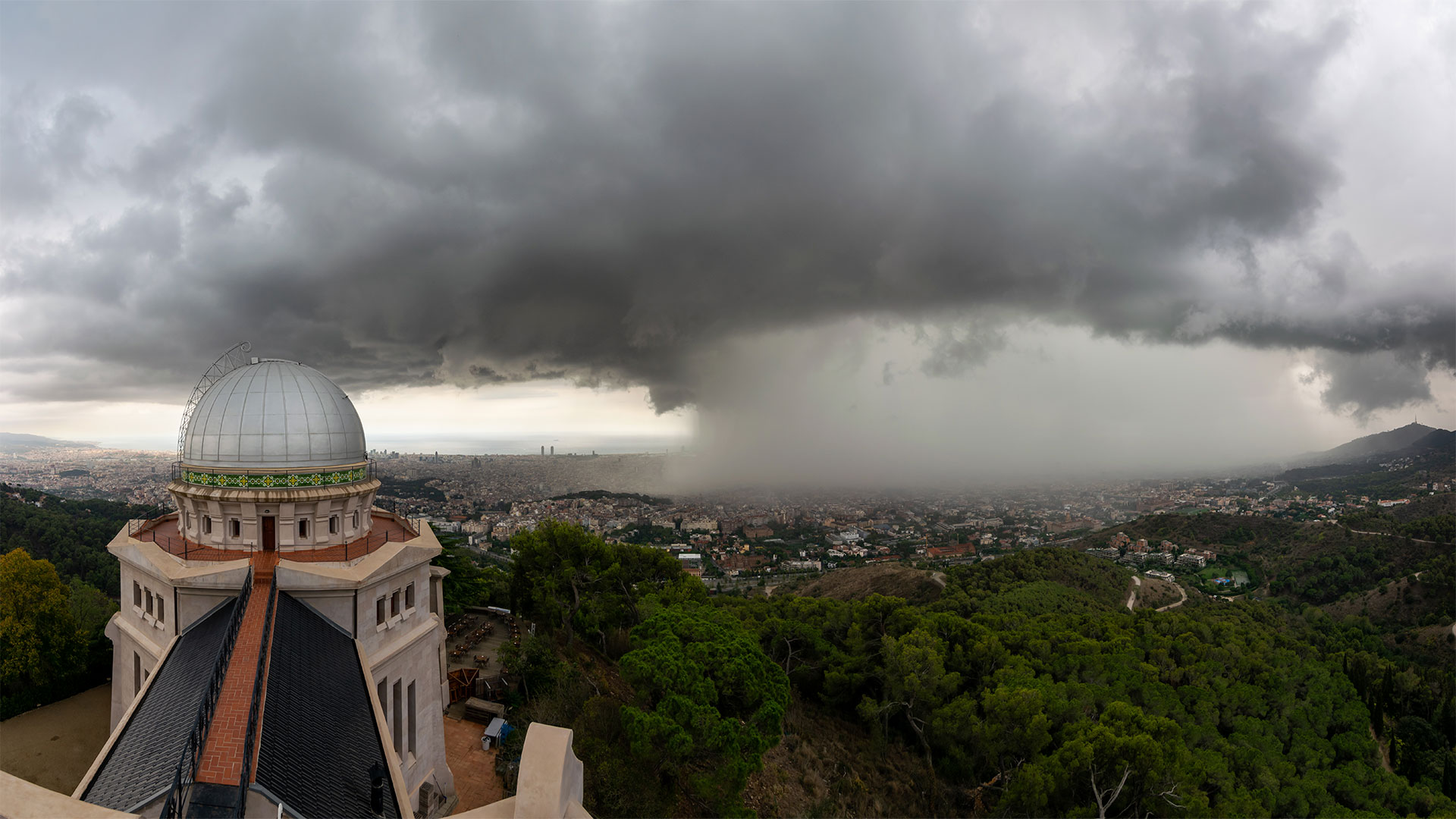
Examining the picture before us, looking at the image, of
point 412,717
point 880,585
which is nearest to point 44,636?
point 412,717

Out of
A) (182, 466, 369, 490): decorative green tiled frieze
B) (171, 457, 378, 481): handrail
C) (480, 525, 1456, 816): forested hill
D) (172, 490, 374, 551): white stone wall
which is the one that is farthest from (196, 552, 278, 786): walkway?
(480, 525, 1456, 816): forested hill

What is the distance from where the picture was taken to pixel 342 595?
1280cm

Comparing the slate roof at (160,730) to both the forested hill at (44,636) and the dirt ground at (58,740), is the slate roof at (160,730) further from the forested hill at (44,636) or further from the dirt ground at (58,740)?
the forested hill at (44,636)

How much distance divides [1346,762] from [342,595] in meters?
33.5

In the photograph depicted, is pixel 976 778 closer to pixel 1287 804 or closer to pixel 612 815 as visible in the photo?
pixel 1287 804

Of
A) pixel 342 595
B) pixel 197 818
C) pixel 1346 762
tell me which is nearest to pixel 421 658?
pixel 342 595

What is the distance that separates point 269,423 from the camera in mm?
14438

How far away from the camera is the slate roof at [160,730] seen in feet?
25.3

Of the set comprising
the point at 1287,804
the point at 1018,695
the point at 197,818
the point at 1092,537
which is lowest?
the point at 1092,537

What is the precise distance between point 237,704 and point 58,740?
16.9m

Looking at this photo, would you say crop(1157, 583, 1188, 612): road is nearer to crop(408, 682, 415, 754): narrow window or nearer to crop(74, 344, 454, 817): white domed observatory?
crop(408, 682, 415, 754): narrow window

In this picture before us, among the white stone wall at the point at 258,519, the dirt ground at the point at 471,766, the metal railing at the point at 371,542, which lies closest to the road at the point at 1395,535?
the dirt ground at the point at 471,766

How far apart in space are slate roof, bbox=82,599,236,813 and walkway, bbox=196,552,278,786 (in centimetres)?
33

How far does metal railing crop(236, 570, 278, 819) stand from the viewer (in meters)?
7.39
